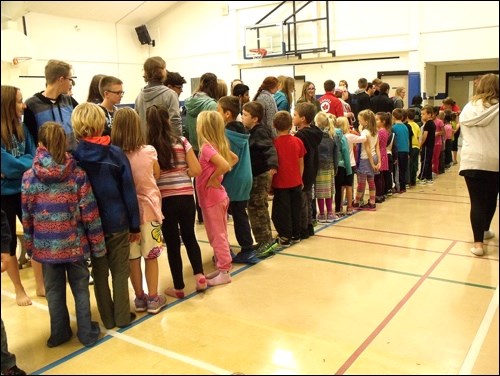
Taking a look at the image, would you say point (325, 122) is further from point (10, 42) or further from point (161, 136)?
point (10, 42)

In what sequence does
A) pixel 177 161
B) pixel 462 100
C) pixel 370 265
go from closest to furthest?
pixel 177 161 → pixel 370 265 → pixel 462 100

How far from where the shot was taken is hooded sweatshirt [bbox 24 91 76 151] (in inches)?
115

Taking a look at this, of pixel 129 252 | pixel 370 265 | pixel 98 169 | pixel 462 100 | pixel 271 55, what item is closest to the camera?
pixel 98 169

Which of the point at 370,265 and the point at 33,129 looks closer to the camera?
the point at 33,129

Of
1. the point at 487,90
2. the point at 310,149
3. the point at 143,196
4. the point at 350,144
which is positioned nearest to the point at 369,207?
the point at 350,144

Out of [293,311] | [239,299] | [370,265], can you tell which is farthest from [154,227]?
[370,265]

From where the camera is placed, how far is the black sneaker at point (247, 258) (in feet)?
12.1

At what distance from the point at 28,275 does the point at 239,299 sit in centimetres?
177

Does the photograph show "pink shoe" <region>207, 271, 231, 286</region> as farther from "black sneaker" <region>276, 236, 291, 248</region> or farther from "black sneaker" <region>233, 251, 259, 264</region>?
"black sneaker" <region>276, 236, 291, 248</region>

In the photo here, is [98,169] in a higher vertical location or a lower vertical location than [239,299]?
higher

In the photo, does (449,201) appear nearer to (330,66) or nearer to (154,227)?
(154,227)

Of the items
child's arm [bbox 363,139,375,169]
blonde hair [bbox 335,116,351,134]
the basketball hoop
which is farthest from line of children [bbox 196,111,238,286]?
the basketball hoop

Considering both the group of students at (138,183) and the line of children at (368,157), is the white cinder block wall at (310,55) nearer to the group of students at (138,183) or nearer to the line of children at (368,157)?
the line of children at (368,157)

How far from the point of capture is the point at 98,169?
7.95 feet
